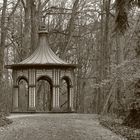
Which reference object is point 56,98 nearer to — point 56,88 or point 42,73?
point 56,88

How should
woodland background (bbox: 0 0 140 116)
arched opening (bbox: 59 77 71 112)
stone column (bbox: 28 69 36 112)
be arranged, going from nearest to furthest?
1. stone column (bbox: 28 69 36 112)
2. arched opening (bbox: 59 77 71 112)
3. woodland background (bbox: 0 0 140 116)

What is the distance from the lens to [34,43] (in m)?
28.2

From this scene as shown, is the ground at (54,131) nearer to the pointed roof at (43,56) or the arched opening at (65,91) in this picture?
the pointed roof at (43,56)

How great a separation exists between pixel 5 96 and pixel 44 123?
76.1 feet

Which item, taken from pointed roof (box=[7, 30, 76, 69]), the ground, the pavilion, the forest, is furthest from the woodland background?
the ground

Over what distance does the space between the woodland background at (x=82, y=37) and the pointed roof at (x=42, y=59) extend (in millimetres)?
2400

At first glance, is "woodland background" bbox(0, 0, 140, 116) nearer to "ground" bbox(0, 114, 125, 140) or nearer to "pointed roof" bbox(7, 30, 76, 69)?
"pointed roof" bbox(7, 30, 76, 69)

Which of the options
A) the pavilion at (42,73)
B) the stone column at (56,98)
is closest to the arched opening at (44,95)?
the pavilion at (42,73)

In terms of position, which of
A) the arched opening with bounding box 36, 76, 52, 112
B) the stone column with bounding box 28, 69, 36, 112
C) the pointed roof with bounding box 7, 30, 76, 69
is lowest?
the arched opening with bounding box 36, 76, 52, 112

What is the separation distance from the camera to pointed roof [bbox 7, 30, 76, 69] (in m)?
21.8

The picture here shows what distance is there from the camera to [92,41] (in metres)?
35.2

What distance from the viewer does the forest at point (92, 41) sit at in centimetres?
1686

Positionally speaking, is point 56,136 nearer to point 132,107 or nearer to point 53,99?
point 132,107

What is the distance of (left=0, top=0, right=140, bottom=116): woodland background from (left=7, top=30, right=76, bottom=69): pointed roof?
2400 millimetres
